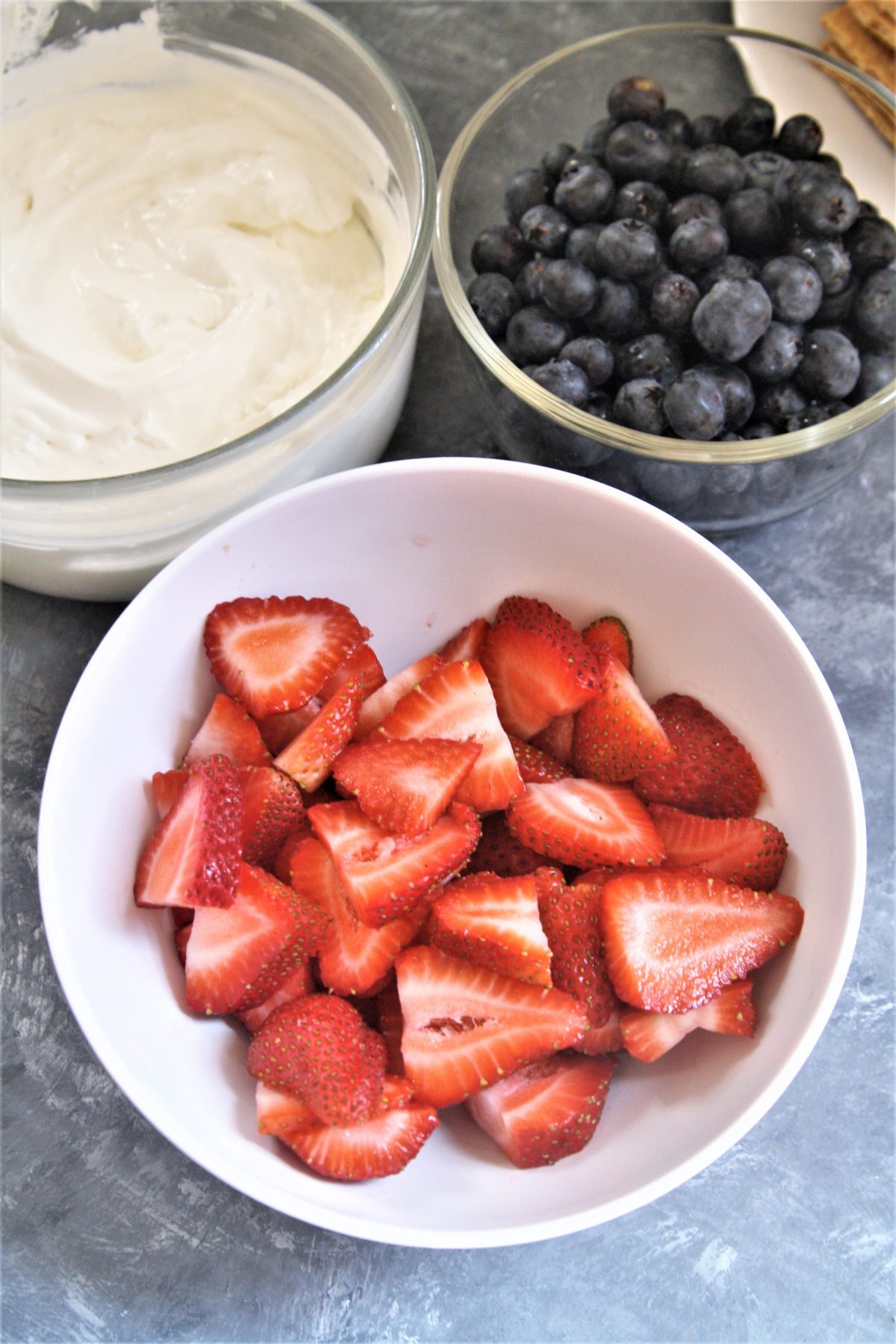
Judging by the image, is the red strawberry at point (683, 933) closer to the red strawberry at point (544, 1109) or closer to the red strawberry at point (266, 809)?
the red strawberry at point (544, 1109)

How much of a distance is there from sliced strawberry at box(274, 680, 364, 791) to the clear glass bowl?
225mm

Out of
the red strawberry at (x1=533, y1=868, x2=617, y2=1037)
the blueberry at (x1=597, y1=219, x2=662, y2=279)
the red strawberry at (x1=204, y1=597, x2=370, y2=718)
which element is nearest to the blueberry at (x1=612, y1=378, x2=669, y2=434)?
the blueberry at (x1=597, y1=219, x2=662, y2=279)

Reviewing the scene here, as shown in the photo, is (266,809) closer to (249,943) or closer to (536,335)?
(249,943)

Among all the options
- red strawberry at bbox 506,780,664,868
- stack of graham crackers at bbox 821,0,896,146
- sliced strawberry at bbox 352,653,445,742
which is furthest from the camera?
stack of graham crackers at bbox 821,0,896,146

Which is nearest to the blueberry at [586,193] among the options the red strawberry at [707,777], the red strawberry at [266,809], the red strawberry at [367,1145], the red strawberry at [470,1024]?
the red strawberry at [707,777]

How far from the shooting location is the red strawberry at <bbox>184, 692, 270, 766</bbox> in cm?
100

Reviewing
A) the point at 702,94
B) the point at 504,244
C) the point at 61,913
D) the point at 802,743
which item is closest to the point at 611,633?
the point at 802,743

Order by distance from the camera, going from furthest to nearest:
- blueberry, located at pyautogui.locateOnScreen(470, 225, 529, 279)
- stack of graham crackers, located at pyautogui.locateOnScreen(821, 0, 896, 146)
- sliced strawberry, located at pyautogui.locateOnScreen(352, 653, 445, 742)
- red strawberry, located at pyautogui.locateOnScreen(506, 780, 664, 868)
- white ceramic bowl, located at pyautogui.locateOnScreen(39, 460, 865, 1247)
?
stack of graham crackers, located at pyautogui.locateOnScreen(821, 0, 896, 146), blueberry, located at pyautogui.locateOnScreen(470, 225, 529, 279), sliced strawberry, located at pyautogui.locateOnScreen(352, 653, 445, 742), red strawberry, located at pyautogui.locateOnScreen(506, 780, 664, 868), white ceramic bowl, located at pyautogui.locateOnScreen(39, 460, 865, 1247)

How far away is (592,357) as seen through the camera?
1077 millimetres

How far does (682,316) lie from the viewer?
1073mm

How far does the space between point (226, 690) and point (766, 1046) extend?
529 mm

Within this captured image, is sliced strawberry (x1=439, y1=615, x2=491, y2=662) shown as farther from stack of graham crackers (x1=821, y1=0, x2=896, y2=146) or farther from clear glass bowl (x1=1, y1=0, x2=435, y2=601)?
stack of graham crackers (x1=821, y1=0, x2=896, y2=146)

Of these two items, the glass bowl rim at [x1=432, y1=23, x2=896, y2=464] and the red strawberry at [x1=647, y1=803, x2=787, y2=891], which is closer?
the red strawberry at [x1=647, y1=803, x2=787, y2=891]

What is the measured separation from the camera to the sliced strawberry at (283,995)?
0.92 m
